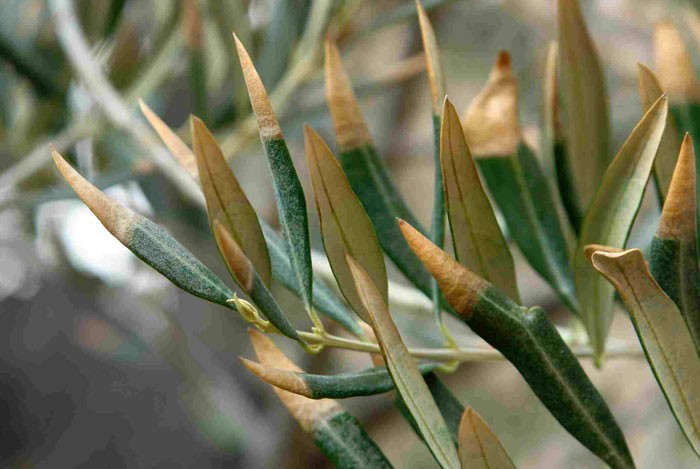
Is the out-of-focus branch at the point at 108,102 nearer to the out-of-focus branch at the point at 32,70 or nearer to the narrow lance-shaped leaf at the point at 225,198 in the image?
the out-of-focus branch at the point at 32,70

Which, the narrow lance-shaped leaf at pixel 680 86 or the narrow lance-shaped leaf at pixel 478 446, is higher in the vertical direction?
the narrow lance-shaped leaf at pixel 680 86

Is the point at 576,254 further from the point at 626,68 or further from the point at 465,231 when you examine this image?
the point at 626,68

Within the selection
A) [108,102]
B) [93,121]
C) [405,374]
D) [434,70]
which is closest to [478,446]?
[405,374]

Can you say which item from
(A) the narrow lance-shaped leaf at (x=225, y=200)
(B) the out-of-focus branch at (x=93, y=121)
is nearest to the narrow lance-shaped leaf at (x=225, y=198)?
(A) the narrow lance-shaped leaf at (x=225, y=200)

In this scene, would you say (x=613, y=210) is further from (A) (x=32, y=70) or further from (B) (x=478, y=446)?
(A) (x=32, y=70)

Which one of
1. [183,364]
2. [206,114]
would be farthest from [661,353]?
[183,364]
